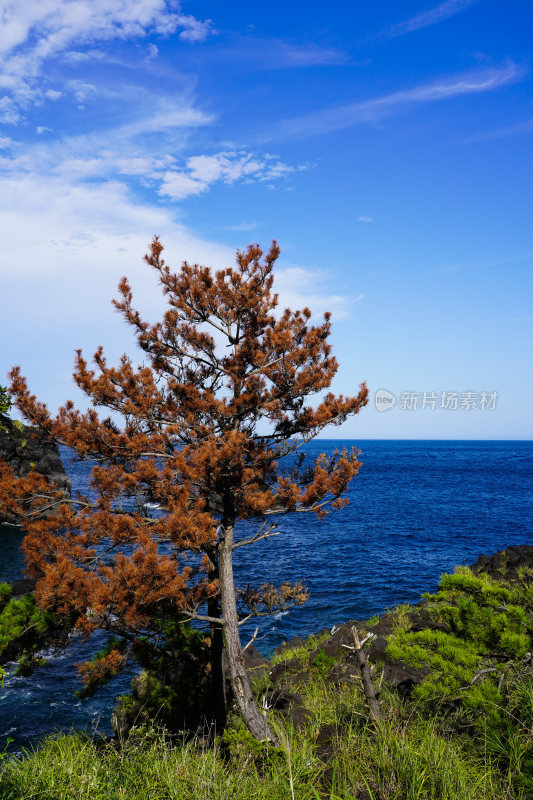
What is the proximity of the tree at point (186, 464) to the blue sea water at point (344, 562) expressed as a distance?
1299 millimetres

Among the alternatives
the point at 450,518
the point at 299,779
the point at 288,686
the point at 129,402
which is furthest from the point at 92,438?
the point at 450,518

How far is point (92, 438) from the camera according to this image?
348 inches

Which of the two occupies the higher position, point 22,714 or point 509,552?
point 509,552

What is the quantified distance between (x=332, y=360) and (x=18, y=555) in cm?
2944

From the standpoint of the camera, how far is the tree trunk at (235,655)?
8.01m

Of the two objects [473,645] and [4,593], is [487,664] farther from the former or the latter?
[4,593]

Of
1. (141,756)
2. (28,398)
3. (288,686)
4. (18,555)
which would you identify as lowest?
(18,555)

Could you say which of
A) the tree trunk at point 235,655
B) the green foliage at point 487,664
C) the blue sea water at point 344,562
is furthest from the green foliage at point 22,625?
the green foliage at point 487,664

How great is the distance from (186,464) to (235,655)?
371cm

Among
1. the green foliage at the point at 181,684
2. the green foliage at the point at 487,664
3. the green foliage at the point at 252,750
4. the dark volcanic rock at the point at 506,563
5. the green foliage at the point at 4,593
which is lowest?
the dark volcanic rock at the point at 506,563

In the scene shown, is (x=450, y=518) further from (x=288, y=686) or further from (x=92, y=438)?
(x=92, y=438)

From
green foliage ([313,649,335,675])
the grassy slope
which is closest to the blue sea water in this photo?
the grassy slope

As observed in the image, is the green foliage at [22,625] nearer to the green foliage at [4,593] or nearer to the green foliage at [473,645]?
the green foliage at [4,593]

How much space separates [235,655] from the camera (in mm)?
8562
